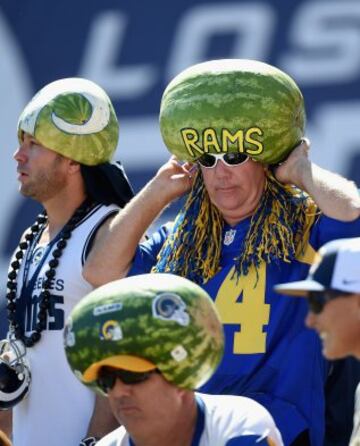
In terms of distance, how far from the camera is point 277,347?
4500 mm

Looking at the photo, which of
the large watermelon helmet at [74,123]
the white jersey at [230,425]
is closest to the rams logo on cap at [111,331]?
the white jersey at [230,425]

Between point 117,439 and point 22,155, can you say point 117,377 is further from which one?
point 22,155

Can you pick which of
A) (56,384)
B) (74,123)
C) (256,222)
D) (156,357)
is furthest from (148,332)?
(74,123)

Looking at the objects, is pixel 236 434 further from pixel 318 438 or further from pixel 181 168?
pixel 181 168

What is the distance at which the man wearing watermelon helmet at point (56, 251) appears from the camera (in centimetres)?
493

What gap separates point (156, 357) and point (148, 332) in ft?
0.24

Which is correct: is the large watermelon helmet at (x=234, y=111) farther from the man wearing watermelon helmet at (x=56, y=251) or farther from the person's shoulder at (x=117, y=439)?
the person's shoulder at (x=117, y=439)

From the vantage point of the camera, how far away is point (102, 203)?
5164mm

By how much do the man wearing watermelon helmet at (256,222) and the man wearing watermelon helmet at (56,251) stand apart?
→ 0.27 metres

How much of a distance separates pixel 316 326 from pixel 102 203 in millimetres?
1716

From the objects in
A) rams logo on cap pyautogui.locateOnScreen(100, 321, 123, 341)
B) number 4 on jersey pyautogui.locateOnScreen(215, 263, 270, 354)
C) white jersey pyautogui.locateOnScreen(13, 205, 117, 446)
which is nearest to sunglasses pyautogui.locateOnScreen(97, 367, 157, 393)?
rams logo on cap pyautogui.locateOnScreen(100, 321, 123, 341)

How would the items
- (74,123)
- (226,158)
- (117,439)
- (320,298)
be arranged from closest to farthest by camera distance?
(320,298) → (117,439) → (226,158) → (74,123)

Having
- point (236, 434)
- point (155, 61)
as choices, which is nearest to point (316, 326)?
point (236, 434)

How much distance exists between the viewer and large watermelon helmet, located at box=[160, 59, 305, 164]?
454 centimetres
